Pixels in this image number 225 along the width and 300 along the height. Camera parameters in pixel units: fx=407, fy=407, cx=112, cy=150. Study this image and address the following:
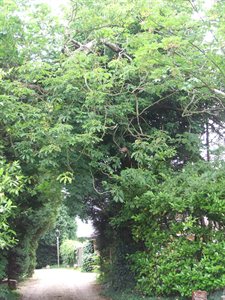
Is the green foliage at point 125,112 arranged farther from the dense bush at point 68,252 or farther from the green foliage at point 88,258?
the dense bush at point 68,252

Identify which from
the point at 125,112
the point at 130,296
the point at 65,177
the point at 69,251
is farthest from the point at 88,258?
the point at 65,177

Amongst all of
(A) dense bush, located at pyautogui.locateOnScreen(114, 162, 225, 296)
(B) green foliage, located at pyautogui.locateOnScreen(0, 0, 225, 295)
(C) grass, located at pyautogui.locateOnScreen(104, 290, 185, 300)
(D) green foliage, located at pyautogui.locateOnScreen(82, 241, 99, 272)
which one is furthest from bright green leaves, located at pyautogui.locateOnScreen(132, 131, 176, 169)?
(D) green foliage, located at pyautogui.locateOnScreen(82, 241, 99, 272)

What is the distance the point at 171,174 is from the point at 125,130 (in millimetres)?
1511

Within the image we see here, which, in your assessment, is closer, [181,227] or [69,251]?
[181,227]

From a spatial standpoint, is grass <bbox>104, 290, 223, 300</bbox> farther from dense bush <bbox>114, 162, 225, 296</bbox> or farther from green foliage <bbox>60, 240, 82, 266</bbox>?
green foliage <bbox>60, 240, 82, 266</bbox>

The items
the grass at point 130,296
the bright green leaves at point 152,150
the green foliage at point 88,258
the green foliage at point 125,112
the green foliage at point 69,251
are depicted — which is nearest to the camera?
the green foliage at point 125,112

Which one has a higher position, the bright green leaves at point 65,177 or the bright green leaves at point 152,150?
the bright green leaves at point 152,150

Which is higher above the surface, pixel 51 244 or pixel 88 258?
pixel 51 244

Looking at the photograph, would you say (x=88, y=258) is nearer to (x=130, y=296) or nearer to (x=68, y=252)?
(x=68, y=252)

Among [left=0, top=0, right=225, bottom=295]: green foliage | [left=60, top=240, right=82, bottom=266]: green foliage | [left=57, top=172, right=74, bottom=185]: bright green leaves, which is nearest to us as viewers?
[left=57, top=172, right=74, bottom=185]: bright green leaves

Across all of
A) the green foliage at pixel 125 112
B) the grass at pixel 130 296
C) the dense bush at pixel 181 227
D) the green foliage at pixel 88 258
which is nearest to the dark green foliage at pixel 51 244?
the green foliage at pixel 88 258

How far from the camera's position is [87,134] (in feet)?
25.0

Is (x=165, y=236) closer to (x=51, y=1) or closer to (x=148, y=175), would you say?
(x=148, y=175)

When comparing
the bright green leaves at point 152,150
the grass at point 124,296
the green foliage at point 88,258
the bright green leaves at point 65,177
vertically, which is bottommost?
the grass at point 124,296
